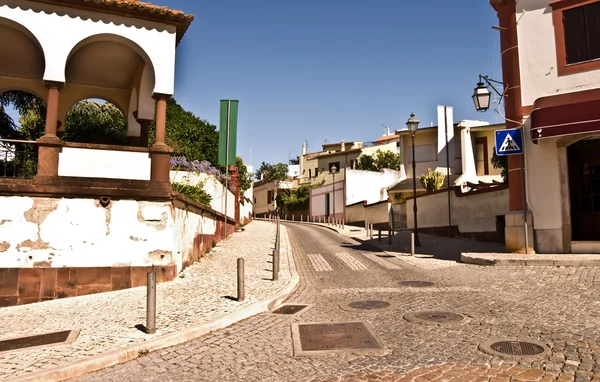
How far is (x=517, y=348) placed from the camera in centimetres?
489

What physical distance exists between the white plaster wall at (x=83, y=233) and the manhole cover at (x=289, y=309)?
347 cm

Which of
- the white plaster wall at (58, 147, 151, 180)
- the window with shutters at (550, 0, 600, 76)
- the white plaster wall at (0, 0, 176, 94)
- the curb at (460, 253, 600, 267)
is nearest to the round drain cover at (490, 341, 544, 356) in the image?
the curb at (460, 253, 600, 267)

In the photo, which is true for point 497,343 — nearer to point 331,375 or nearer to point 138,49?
point 331,375

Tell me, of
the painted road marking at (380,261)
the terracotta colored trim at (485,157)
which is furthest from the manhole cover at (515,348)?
the terracotta colored trim at (485,157)

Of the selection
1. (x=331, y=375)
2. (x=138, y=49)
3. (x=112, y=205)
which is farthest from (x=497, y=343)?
(x=138, y=49)

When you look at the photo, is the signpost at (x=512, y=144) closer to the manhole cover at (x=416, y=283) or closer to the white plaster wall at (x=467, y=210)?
the white plaster wall at (x=467, y=210)

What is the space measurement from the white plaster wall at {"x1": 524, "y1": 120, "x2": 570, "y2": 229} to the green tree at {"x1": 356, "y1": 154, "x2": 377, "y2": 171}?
4072 cm

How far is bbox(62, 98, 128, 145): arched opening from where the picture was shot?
1716cm

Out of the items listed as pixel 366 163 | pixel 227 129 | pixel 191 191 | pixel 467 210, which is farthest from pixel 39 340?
pixel 366 163

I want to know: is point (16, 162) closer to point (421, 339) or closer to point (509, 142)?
point (421, 339)

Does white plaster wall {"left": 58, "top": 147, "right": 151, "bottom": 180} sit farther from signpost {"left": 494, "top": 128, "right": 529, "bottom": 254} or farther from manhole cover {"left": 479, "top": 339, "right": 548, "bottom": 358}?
signpost {"left": 494, "top": 128, "right": 529, "bottom": 254}

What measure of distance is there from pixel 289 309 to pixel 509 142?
969 centimetres

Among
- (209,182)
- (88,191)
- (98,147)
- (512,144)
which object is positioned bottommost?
(88,191)

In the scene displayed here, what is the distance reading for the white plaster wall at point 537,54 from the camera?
1343 cm
